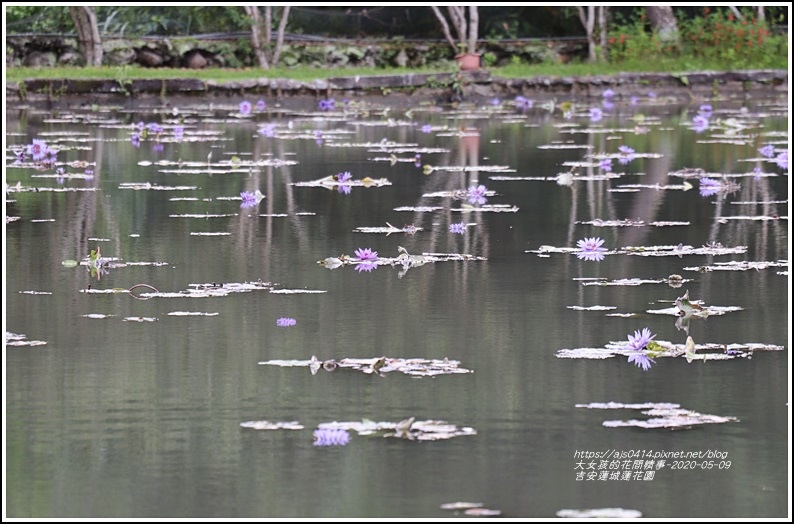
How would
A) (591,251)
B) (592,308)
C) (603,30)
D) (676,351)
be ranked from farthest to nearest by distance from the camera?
(603,30) < (591,251) < (592,308) < (676,351)

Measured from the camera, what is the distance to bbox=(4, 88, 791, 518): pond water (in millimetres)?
3400

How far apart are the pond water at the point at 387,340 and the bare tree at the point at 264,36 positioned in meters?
11.6

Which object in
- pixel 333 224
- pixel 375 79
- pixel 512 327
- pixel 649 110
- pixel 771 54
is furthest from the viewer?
pixel 771 54

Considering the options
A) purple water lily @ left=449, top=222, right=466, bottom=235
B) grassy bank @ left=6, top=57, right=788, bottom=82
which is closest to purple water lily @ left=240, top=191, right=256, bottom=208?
purple water lily @ left=449, top=222, right=466, bottom=235

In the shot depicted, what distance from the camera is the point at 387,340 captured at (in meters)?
4.74

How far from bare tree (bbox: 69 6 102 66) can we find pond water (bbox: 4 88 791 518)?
454 inches

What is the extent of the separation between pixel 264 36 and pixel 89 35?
8.07 feet

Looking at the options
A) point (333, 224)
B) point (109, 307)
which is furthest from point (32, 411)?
point (333, 224)

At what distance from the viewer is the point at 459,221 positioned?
745 centimetres

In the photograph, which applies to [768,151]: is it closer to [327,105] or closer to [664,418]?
[664,418]

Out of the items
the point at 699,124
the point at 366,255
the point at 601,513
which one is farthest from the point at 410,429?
the point at 699,124

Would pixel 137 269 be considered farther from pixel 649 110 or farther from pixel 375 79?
pixel 375 79

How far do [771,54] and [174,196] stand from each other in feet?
49.7

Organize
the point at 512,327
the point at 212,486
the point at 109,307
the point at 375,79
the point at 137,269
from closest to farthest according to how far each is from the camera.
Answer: the point at 212,486, the point at 512,327, the point at 109,307, the point at 137,269, the point at 375,79
